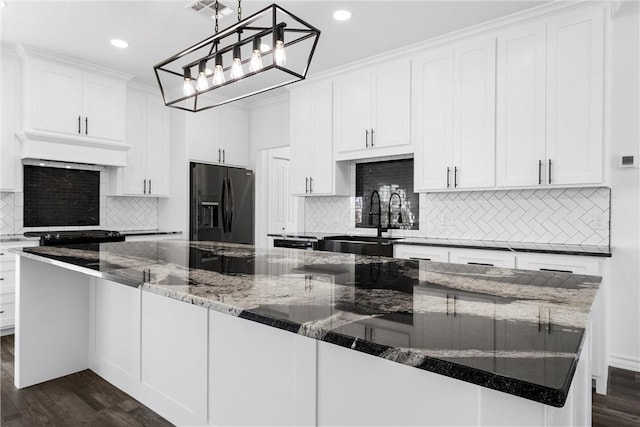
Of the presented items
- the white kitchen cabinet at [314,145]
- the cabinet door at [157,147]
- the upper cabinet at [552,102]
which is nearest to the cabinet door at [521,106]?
the upper cabinet at [552,102]

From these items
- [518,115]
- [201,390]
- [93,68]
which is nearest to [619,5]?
[518,115]

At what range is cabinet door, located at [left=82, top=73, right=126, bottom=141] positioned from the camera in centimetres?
427

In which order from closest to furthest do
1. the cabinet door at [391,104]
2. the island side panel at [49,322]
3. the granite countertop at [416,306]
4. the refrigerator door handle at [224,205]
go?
the granite countertop at [416,306]
the island side panel at [49,322]
the cabinet door at [391,104]
the refrigerator door handle at [224,205]

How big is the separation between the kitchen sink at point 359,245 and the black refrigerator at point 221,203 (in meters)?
1.82

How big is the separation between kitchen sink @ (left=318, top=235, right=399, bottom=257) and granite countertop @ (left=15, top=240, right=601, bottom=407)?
1.76 metres

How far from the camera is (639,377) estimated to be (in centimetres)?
281

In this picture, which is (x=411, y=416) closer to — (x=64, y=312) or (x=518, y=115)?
(x=64, y=312)

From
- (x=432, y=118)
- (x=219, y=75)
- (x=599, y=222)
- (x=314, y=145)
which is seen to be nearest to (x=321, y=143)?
(x=314, y=145)

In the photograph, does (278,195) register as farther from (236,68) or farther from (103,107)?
(236,68)

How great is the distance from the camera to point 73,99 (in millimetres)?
4168

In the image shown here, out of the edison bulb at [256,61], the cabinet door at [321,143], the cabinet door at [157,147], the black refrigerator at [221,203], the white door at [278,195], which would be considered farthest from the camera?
the white door at [278,195]

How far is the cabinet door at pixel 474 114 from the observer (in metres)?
3.35

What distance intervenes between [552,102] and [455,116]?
0.75 meters

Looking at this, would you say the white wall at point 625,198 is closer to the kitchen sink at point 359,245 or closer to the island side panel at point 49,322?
the kitchen sink at point 359,245
